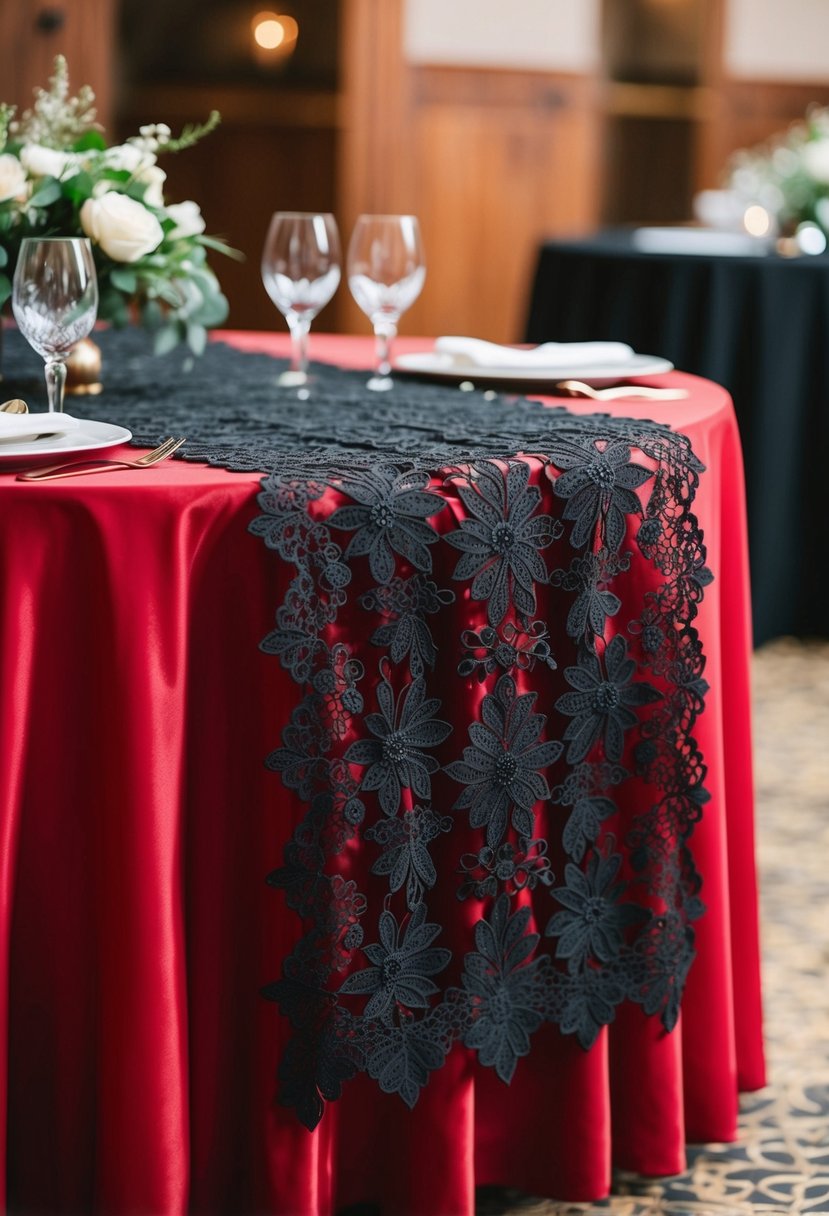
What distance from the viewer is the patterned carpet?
159cm

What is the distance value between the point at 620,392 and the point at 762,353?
1.91 metres

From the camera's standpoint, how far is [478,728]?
4.19ft

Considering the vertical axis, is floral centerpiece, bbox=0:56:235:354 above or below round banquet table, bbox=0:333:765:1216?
above

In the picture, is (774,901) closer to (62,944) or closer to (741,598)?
(741,598)

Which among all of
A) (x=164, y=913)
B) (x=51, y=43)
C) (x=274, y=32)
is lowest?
(x=164, y=913)

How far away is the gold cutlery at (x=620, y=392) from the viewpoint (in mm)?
1684

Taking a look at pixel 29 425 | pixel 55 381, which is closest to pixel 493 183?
pixel 55 381

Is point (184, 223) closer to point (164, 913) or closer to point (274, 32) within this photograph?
point (164, 913)

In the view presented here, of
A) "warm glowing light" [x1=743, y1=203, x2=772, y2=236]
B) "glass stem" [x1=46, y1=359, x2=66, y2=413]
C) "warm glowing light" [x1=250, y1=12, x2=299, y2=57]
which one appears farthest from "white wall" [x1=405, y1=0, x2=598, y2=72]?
"glass stem" [x1=46, y1=359, x2=66, y2=413]

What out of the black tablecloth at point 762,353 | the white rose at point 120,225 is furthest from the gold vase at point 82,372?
the black tablecloth at point 762,353

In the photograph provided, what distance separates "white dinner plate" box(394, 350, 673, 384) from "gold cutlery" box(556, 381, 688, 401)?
1.5 inches

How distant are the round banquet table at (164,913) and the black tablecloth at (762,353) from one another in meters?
2.29

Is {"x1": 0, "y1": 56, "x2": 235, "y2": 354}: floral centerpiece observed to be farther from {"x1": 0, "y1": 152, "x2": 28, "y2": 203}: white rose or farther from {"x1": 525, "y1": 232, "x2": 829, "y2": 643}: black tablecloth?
{"x1": 525, "y1": 232, "x2": 829, "y2": 643}: black tablecloth

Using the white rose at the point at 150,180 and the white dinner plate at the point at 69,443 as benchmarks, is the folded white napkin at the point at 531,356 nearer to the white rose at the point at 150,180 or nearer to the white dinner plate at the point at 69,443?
the white rose at the point at 150,180
